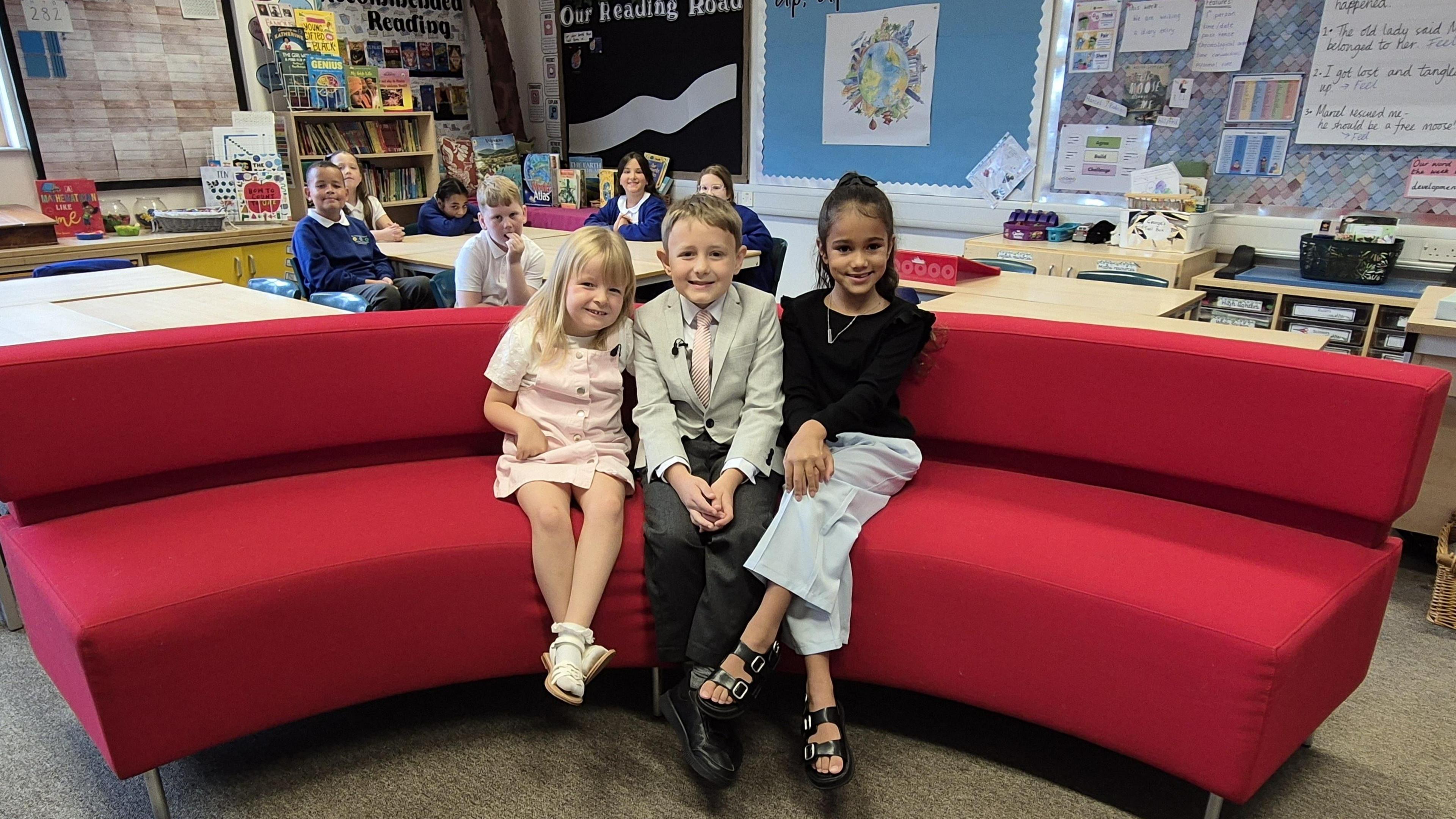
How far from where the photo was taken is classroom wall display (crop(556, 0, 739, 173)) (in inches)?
231

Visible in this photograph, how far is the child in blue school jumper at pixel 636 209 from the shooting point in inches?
188

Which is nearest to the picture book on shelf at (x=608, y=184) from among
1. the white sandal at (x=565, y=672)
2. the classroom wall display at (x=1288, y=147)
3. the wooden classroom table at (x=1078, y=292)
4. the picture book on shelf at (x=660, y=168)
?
the picture book on shelf at (x=660, y=168)

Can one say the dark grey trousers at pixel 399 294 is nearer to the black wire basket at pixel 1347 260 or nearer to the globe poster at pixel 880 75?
the globe poster at pixel 880 75

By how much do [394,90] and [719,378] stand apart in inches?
199

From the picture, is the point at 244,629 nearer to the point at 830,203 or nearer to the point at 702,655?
the point at 702,655

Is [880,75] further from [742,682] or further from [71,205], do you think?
[71,205]

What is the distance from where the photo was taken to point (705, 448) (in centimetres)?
206

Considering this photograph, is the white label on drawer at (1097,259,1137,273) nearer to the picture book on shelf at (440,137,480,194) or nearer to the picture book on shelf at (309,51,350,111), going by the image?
the picture book on shelf at (440,137,480,194)

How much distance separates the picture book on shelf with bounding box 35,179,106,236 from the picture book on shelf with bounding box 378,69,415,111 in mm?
1807

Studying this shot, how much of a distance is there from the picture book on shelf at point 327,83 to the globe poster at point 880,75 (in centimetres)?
304

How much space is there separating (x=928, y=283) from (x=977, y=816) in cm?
207

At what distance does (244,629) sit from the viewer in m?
1.65

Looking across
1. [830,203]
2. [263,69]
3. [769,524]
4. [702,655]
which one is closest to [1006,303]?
[830,203]

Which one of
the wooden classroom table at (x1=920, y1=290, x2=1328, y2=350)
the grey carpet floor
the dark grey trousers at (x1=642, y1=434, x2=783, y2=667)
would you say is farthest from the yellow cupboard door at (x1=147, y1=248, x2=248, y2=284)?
the dark grey trousers at (x1=642, y1=434, x2=783, y2=667)
